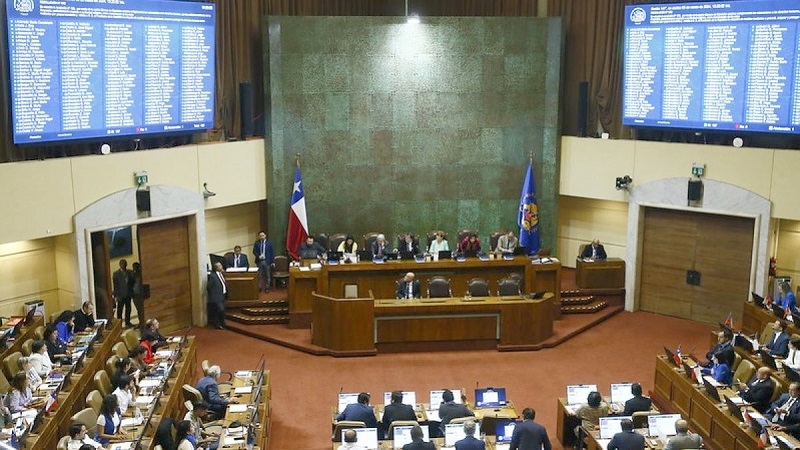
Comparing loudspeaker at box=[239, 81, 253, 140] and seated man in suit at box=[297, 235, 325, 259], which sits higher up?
loudspeaker at box=[239, 81, 253, 140]

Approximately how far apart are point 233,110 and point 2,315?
231 inches

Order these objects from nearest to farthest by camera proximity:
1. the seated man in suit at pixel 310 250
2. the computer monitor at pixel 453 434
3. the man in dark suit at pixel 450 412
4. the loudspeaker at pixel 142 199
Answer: the computer monitor at pixel 453 434 → the man in dark suit at pixel 450 412 → the loudspeaker at pixel 142 199 → the seated man in suit at pixel 310 250

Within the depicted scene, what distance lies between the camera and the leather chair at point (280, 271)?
55.3 ft

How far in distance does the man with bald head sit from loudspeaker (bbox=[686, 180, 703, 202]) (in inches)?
300

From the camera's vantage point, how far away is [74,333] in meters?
12.8

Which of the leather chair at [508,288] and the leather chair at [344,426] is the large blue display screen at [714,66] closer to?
the leather chair at [508,288]

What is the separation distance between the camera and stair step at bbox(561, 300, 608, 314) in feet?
53.8

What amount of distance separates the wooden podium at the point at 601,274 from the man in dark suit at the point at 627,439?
26.3ft

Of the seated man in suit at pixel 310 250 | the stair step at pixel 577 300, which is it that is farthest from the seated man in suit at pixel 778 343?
the seated man in suit at pixel 310 250

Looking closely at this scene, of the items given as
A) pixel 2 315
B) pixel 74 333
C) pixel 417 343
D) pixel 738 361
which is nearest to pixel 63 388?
pixel 74 333

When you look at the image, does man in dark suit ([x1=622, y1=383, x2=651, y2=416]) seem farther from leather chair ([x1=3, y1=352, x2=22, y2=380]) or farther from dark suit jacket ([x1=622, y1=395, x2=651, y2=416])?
leather chair ([x1=3, y1=352, x2=22, y2=380])

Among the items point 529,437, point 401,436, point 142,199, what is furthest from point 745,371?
point 142,199

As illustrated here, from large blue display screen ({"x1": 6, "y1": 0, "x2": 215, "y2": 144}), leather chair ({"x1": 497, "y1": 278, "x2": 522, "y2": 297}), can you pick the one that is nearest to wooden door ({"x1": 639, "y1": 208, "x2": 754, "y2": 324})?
leather chair ({"x1": 497, "y1": 278, "x2": 522, "y2": 297})

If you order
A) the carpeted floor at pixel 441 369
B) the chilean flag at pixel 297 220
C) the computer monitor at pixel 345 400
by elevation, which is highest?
the chilean flag at pixel 297 220
